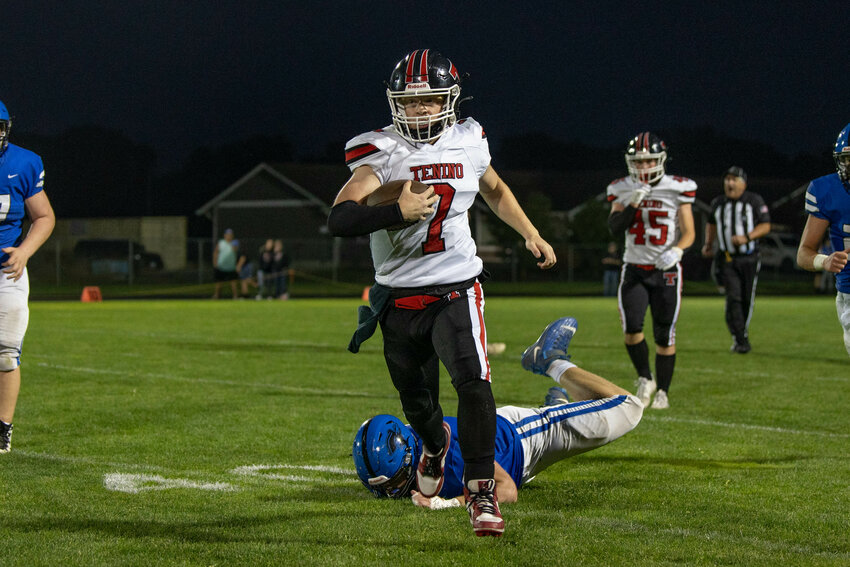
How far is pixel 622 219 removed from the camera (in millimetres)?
7750

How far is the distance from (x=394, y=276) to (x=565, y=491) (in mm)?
1435

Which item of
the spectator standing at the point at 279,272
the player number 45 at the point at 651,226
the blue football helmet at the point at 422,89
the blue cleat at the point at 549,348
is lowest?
the spectator standing at the point at 279,272

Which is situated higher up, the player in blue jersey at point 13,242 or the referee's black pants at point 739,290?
the player in blue jersey at point 13,242

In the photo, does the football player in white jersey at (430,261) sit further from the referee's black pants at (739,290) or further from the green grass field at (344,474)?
the referee's black pants at (739,290)

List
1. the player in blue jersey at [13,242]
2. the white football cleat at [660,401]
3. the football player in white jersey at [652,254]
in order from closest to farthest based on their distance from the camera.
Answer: the player in blue jersey at [13,242], the white football cleat at [660,401], the football player in white jersey at [652,254]

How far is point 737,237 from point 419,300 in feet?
30.0

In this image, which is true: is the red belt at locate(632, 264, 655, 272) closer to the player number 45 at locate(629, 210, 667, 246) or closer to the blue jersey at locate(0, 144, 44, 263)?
the player number 45 at locate(629, 210, 667, 246)

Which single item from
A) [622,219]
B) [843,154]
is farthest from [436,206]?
[622,219]

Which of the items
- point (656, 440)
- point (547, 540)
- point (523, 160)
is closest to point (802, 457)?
point (656, 440)

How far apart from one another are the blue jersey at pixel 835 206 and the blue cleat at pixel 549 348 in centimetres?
143

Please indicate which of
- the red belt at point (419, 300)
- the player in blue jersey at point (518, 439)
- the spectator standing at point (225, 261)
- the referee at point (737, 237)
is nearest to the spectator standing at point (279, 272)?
the spectator standing at point (225, 261)

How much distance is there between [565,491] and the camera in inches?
186

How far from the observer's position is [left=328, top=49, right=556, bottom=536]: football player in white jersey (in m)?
3.97

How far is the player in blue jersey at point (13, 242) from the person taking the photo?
18.0 feet
